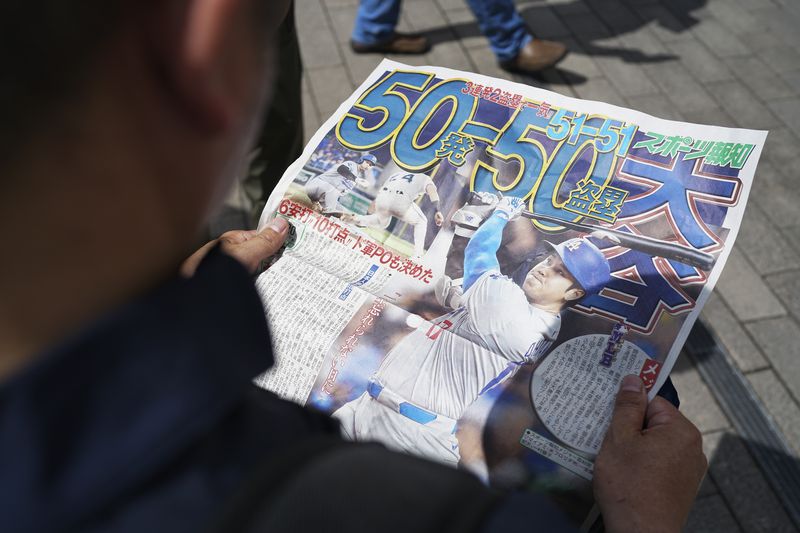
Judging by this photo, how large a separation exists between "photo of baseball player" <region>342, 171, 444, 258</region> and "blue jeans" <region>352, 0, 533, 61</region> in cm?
158

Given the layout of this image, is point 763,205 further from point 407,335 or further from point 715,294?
point 407,335

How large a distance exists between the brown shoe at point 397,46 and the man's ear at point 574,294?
1.86m

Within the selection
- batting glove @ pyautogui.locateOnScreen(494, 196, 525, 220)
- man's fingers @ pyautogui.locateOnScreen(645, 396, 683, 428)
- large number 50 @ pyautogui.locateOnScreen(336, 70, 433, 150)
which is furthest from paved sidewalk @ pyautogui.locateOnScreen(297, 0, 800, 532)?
large number 50 @ pyautogui.locateOnScreen(336, 70, 433, 150)

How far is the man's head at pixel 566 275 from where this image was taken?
0.86m

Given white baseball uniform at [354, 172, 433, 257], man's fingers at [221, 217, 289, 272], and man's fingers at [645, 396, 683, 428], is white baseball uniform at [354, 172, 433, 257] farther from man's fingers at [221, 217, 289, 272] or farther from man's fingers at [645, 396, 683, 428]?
man's fingers at [645, 396, 683, 428]

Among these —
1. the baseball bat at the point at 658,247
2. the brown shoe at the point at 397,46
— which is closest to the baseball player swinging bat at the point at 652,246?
the baseball bat at the point at 658,247

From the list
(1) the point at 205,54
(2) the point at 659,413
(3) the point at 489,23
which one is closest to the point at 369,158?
(2) the point at 659,413

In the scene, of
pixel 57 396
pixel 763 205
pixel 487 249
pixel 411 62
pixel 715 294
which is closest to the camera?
pixel 57 396

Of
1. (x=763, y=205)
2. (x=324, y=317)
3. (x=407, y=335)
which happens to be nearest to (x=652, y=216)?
(x=407, y=335)

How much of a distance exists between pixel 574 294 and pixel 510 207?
0.54 ft

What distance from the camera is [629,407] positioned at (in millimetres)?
751

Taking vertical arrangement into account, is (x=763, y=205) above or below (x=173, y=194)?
below

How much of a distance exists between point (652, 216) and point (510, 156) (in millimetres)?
232

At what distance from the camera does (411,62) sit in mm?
2445
